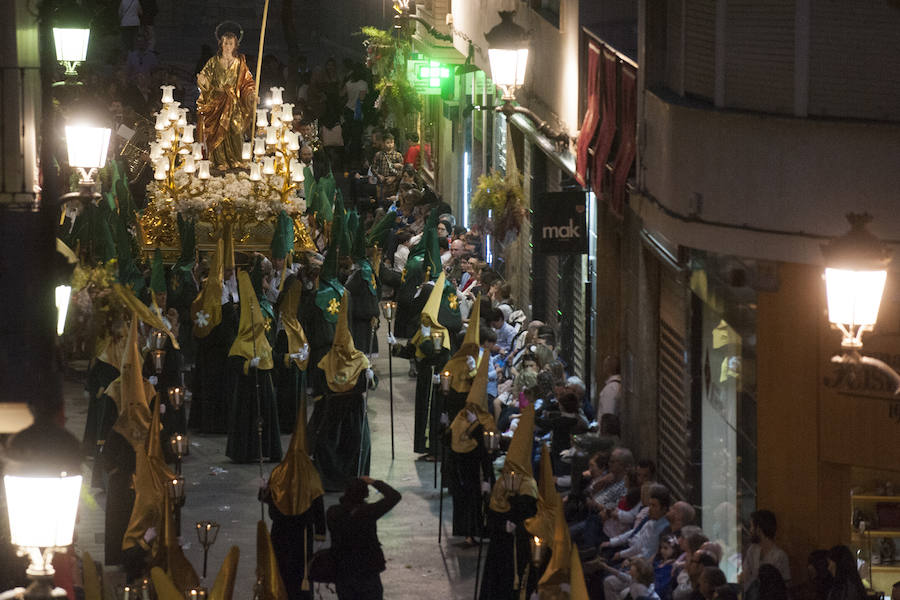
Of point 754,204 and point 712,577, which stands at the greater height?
point 754,204

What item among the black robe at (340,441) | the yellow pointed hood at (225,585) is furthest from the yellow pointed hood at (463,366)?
the yellow pointed hood at (225,585)

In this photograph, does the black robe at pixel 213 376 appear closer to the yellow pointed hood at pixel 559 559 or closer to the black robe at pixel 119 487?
the black robe at pixel 119 487

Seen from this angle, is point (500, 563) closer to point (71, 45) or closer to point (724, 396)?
point (724, 396)

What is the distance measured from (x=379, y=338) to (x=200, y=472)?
8.01 metres

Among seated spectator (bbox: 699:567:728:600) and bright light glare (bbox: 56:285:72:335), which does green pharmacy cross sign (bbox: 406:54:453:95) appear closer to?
bright light glare (bbox: 56:285:72:335)

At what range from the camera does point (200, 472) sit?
20.9 m

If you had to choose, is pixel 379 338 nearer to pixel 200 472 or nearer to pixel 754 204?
pixel 200 472

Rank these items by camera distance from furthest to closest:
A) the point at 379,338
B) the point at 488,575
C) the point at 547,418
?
1. the point at 379,338
2. the point at 547,418
3. the point at 488,575

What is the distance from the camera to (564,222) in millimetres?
19438

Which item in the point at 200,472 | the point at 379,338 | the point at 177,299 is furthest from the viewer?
the point at 379,338

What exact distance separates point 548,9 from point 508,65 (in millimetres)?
4143

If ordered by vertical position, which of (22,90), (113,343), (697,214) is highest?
(22,90)

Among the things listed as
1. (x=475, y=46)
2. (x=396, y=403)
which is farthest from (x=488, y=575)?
(x=475, y=46)

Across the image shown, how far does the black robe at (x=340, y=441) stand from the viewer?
19.7 metres
